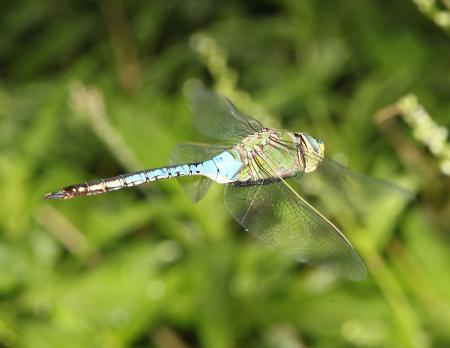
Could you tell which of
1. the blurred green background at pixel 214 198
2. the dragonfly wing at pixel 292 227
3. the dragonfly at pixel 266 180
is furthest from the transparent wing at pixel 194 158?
the blurred green background at pixel 214 198

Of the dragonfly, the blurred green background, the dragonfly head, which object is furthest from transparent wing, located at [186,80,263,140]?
the blurred green background

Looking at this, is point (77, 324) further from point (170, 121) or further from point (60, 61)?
point (60, 61)

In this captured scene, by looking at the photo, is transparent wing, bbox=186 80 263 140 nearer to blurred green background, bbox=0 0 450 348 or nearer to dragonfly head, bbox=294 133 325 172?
dragonfly head, bbox=294 133 325 172

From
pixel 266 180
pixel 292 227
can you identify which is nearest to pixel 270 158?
pixel 266 180

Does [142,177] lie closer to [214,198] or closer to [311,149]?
[311,149]

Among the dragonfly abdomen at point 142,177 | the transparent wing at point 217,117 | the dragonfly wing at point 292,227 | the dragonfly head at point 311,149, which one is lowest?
the dragonfly wing at point 292,227

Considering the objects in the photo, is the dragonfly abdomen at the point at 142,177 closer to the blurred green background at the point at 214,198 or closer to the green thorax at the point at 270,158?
the green thorax at the point at 270,158

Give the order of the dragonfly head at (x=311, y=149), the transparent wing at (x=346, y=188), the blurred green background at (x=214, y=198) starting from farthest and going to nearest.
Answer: the blurred green background at (x=214, y=198)
the transparent wing at (x=346, y=188)
the dragonfly head at (x=311, y=149)

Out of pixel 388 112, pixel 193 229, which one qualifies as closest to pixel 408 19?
pixel 193 229
